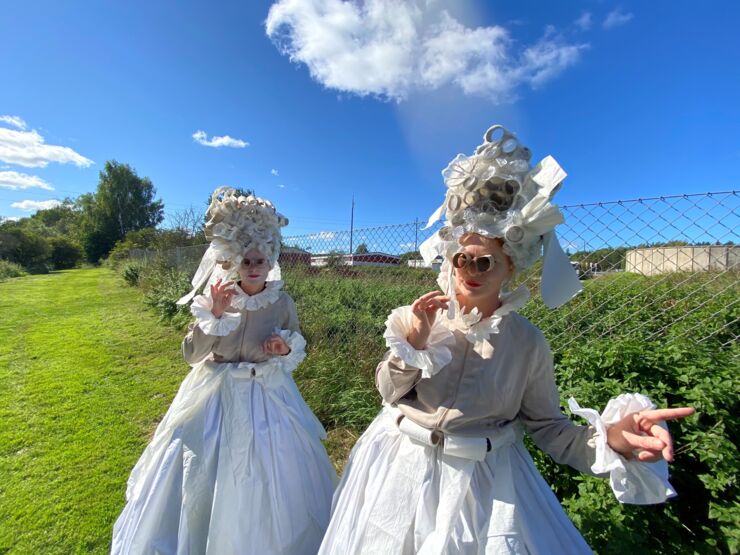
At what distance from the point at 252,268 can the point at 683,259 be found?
11.2 ft

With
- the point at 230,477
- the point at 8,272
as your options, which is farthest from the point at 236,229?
the point at 8,272

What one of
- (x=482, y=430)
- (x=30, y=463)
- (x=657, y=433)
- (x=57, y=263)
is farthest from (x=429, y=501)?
(x=57, y=263)

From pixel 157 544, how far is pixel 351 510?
117 cm

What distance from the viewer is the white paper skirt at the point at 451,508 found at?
1.18 metres

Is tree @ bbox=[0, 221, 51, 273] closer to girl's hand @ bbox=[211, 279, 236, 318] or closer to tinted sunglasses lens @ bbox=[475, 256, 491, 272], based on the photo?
girl's hand @ bbox=[211, 279, 236, 318]

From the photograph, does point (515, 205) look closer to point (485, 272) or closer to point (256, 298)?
point (485, 272)

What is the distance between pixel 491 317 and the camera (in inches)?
52.3

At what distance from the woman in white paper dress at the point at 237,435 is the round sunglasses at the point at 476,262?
1.34 meters

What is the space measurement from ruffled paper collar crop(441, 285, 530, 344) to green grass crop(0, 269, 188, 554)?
112 inches

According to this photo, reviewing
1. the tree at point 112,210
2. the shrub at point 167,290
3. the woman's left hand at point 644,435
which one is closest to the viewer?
the woman's left hand at point 644,435

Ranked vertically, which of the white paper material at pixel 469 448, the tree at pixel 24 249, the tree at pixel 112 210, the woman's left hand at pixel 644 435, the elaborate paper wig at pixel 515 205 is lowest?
the white paper material at pixel 469 448

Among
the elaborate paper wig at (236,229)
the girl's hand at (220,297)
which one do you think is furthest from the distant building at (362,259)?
the girl's hand at (220,297)

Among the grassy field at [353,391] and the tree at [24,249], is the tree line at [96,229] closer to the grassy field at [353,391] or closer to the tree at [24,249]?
the tree at [24,249]

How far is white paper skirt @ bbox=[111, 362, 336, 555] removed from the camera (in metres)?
1.88
